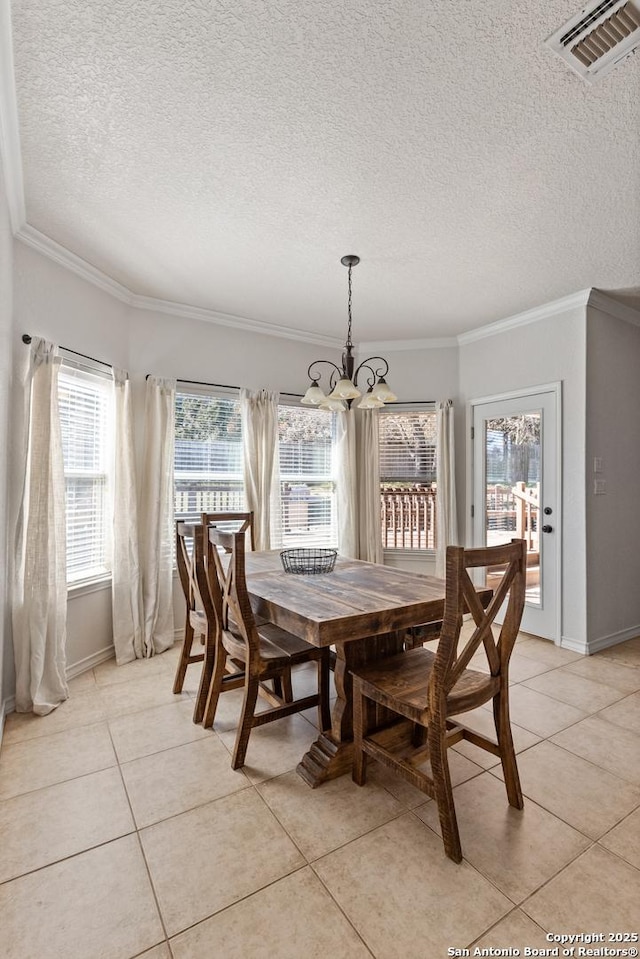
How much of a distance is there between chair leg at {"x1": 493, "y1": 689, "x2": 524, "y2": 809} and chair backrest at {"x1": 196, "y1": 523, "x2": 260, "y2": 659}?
104cm

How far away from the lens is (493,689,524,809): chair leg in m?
1.85

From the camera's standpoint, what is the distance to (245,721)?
6.93 feet

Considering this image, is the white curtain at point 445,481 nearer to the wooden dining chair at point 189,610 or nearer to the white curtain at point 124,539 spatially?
the wooden dining chair at point 189,610

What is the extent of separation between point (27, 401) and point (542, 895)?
3231 millimetres

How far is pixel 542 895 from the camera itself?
1461 millimetres

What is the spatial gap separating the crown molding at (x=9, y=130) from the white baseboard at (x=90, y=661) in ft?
8.90

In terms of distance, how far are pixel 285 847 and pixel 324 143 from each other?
9.25ft

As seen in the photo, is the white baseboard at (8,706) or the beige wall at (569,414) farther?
the beige wall at (569,414)

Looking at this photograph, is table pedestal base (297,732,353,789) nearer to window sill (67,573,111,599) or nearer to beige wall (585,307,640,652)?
window sill (67,573,111,599)

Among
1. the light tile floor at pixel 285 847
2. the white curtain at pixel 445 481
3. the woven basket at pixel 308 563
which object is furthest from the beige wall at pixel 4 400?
the white curtain at pixel 445 481

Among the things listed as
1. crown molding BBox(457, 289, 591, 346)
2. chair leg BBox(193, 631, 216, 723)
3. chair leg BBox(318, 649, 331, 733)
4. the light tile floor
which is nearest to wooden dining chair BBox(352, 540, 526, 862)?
the light tile floor

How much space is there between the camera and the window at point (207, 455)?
3.98 metres

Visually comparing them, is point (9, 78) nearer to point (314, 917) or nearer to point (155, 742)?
point (155, 742)

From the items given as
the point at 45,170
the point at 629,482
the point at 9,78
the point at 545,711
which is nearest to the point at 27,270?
the point at 45,170
